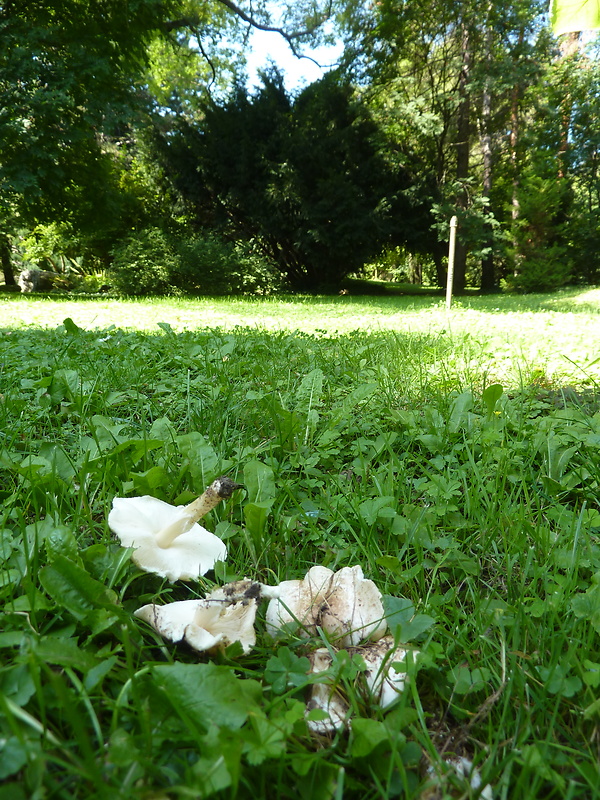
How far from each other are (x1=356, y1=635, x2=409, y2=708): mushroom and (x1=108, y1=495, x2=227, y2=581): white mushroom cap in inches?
12.8

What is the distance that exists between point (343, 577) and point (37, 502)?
0.76m

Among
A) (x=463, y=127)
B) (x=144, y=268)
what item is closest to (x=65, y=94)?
(x=144, y=268)

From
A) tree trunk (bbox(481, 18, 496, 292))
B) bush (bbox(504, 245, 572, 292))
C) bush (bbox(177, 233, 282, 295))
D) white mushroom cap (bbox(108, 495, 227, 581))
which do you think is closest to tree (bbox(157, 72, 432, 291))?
bush (bbox(177, 233, 282, 295))

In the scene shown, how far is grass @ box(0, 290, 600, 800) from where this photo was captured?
583 millimetres

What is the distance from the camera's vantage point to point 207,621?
2.58 feet

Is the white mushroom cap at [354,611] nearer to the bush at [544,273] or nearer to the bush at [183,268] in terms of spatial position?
the bush at [183,268]

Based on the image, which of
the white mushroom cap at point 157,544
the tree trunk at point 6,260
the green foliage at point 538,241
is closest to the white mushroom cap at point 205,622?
the white mushroom cap at point 157,544

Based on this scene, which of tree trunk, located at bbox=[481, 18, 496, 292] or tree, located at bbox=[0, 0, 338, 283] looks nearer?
tree, located at bbox=[0, 0, 338, 283]

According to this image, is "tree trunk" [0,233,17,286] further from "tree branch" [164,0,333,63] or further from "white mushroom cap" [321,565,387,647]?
"white mushroom cap" [321,565,387,647]

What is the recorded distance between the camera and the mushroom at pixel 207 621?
737 mm

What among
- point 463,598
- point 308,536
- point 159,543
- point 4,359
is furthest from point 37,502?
point 4,359

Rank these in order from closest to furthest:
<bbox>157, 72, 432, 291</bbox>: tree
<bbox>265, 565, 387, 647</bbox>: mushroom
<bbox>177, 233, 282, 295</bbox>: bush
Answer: <bbox>265, 565, 387, 647</bbox>: mushroom → <bbox>177, 233, 282, 295</bbox>: bush → <bbox>157, 72, 432, 291</bbox>: tree

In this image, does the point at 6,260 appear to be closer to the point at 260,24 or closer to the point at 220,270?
the point at 220,270

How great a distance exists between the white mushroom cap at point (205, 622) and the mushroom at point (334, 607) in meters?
0.06
